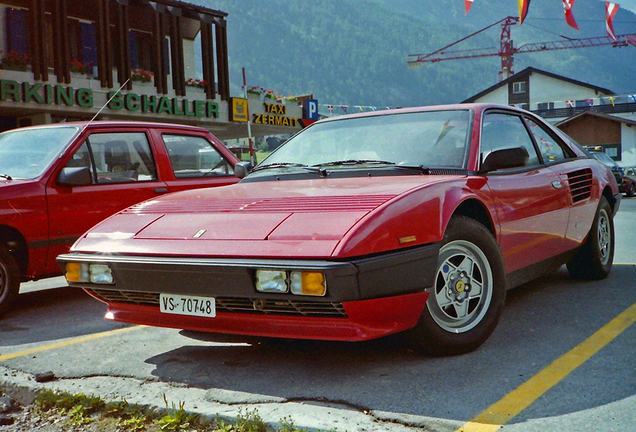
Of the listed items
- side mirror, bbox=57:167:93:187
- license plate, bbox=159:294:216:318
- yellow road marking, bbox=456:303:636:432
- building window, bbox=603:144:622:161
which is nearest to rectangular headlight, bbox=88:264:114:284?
license plate, bbox=159:294:216:318

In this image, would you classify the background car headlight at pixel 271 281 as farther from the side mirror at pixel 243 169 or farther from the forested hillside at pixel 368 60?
the forested hillside at pixel 368 60

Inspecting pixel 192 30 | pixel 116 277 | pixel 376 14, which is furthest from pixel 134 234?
pixel 376 14

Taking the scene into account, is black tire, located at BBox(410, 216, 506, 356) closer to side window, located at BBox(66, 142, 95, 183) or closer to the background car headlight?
the background car headlight

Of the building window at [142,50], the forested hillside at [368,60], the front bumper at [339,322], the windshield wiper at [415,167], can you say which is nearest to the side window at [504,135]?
the windshield wiper at [415,167]

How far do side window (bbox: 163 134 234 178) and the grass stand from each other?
356 cm

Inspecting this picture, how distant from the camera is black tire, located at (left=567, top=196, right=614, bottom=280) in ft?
16.7

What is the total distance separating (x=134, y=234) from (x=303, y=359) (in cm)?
109

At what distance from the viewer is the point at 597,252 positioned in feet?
16.8

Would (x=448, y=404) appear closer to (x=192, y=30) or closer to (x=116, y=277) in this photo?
(x=116, y=277)

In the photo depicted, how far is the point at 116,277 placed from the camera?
3.26 m

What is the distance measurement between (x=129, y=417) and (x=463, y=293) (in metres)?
1.72

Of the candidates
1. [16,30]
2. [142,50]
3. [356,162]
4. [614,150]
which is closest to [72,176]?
[356,162]

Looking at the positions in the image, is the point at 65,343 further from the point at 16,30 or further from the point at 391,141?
the point at 16,30

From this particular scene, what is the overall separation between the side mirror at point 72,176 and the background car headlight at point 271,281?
2.95 metres
